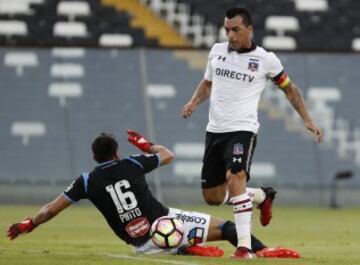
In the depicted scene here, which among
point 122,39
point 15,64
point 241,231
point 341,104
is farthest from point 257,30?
point 241,231

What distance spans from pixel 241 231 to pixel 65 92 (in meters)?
12.8

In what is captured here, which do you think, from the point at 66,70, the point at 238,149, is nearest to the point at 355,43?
the point at 66,70

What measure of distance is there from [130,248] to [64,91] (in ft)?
35.7

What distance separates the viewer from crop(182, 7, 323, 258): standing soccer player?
12.4 meters

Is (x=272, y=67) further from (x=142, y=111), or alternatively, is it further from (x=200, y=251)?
(x=142, y=111)

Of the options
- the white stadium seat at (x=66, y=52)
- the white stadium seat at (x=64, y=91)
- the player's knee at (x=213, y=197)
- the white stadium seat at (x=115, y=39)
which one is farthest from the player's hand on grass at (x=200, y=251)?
the white stadium seat at (x=115, y=39)

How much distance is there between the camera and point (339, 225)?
1944 centimetres

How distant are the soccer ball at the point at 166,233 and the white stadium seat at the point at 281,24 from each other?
62.7 ft

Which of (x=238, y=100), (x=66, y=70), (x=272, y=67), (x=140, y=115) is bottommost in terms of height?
(x=140, y=115)

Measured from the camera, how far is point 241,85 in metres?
12.7

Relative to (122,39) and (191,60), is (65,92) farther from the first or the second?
(122,39)

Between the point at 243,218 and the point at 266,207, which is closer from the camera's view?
the point at 243,218

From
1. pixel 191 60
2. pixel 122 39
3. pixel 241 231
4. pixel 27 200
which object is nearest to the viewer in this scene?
pixel 241 231

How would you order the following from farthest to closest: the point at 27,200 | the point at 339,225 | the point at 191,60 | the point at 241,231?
the point at 191,60 → the point at 27,200 → the point at 339,225 → the point at 241,231
